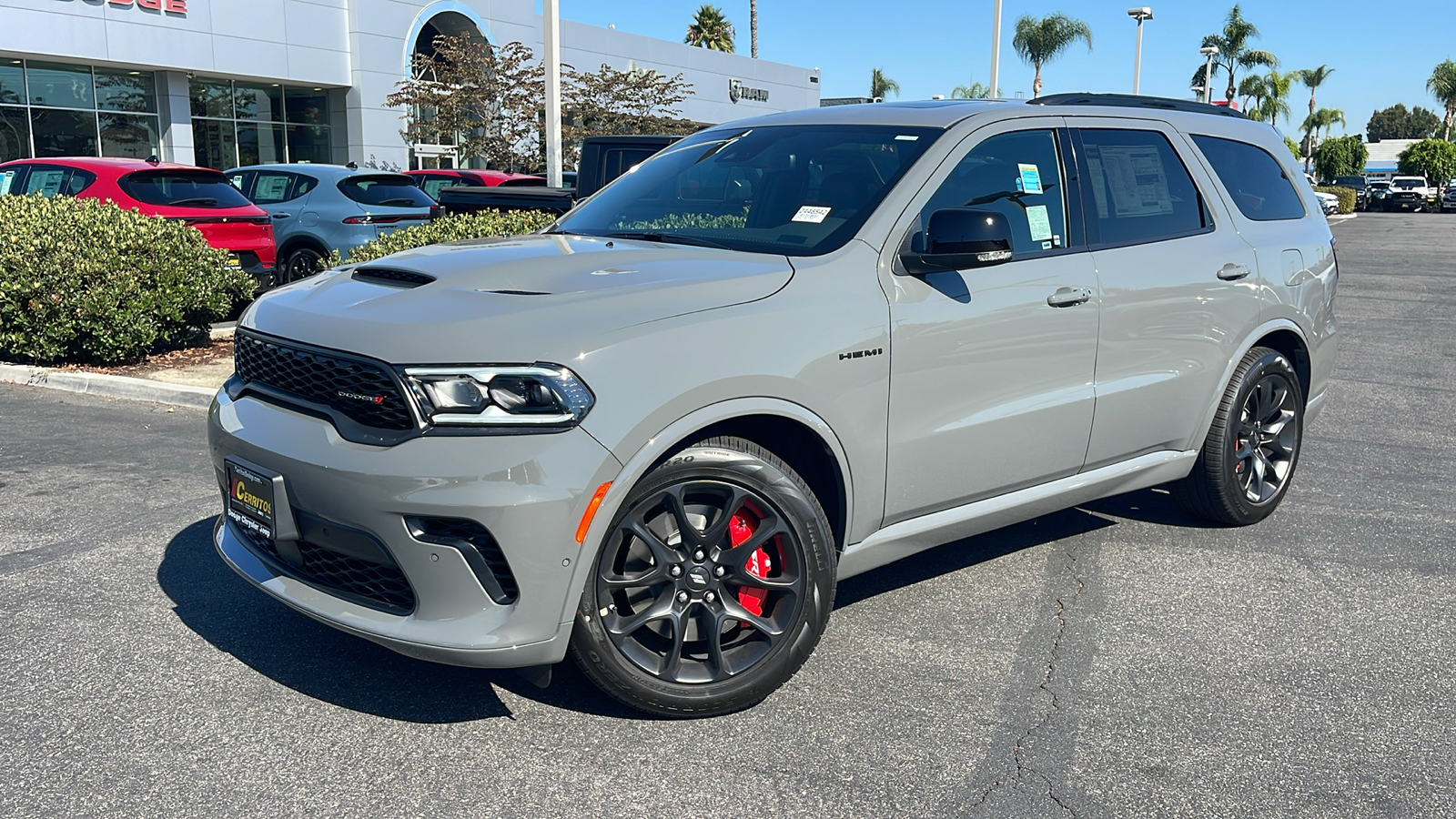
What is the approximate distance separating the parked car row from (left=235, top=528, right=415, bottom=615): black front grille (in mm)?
7584

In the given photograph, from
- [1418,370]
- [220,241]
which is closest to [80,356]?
[220,241]

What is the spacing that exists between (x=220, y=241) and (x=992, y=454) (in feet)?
31.8

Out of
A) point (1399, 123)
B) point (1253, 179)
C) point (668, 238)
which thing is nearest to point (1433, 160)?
point (1253, 179)

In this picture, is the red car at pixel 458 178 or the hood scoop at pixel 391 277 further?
the red car at pixel 458 178

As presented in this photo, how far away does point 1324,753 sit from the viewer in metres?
3.38

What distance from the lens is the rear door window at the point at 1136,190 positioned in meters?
4.62

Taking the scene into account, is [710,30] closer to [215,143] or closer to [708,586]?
[215,143]

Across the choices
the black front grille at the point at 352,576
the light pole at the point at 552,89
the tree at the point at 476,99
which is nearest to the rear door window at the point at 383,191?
the light pole at the point at 552,89

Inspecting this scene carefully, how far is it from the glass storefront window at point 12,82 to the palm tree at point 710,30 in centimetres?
4476

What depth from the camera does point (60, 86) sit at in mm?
26672

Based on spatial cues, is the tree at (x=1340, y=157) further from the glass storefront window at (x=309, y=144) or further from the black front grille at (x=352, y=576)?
the black front grille at (x=352, y=576)

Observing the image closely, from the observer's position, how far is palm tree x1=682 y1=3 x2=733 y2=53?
66.8m

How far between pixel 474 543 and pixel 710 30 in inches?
2657

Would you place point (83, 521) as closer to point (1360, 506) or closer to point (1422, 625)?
point (1422, 625)
